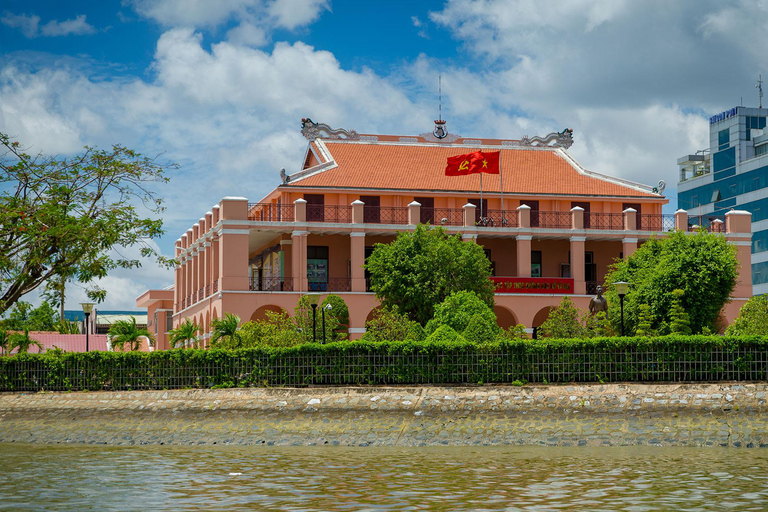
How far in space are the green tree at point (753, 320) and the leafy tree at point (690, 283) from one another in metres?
1.48

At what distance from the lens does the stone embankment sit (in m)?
26.3

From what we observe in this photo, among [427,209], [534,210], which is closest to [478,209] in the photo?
[427,209]

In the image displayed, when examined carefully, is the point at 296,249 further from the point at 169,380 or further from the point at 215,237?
the point at 169,380

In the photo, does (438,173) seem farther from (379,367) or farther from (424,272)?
(379,367)

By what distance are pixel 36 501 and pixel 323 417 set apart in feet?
41.9

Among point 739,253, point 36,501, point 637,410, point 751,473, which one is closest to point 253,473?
point 36,501

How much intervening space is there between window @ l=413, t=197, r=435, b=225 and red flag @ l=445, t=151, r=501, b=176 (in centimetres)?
331

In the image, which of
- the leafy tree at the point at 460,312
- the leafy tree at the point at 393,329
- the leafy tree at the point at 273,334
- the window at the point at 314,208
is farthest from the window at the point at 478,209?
the leafy tree at the point at 460,312

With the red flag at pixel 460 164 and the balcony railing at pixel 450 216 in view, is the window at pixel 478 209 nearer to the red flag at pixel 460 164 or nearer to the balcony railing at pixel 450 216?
the balcony railing at pixel 450 216

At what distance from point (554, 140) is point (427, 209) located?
40.6 ft

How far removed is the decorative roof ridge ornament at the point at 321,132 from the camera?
60.9m

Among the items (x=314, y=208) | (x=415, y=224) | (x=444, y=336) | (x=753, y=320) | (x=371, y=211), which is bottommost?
(x=444, y=336)

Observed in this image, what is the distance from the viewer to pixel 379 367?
3008 cm

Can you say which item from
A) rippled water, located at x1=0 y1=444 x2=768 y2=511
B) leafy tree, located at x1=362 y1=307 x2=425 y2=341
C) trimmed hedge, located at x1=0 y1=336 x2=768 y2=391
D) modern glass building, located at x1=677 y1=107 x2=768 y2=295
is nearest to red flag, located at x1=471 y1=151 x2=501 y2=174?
leafy tree, located at x1=362 y1=307 x2=425 y2=341
